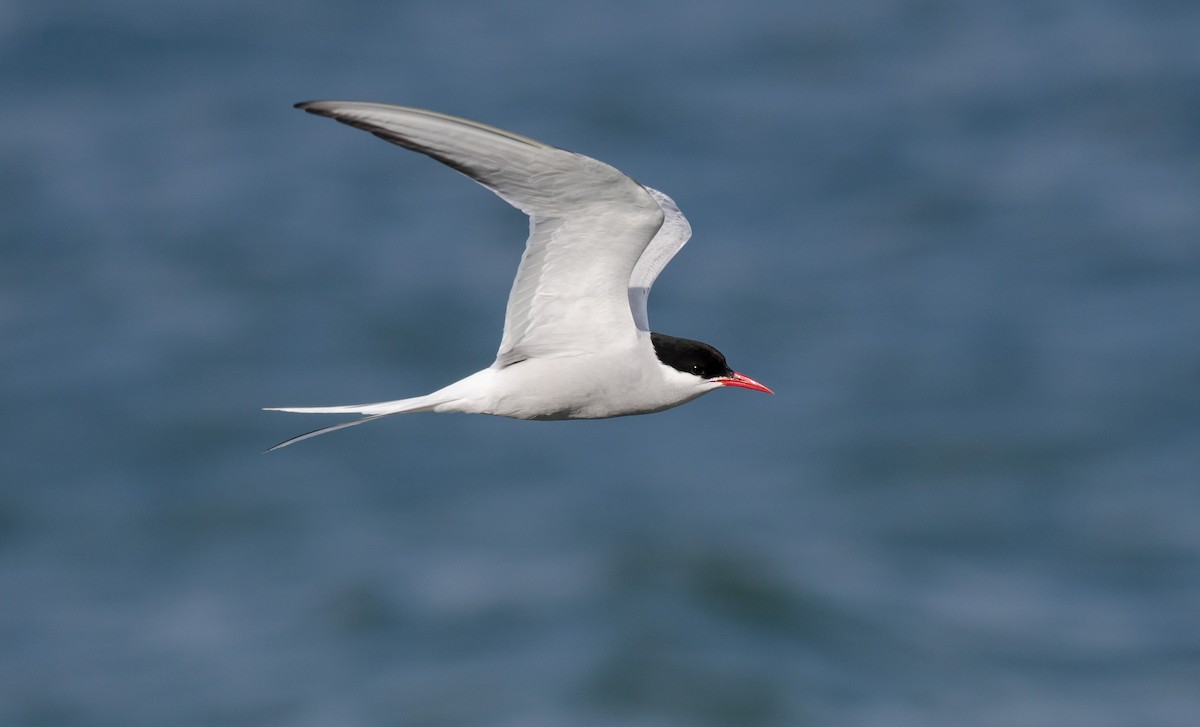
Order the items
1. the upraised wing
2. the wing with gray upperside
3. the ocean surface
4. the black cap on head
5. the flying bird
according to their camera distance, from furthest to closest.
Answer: the ocean surface, the wing with gray upperside, the black cap on head, the flying bird, the upraised wing

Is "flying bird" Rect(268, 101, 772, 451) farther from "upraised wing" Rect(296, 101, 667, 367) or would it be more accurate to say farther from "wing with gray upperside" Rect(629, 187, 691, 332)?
"wing with gray upperside" Rect(629, 187, 691, 332)

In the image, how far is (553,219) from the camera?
7090mm

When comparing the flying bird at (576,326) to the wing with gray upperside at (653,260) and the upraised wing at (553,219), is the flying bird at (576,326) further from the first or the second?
the wing with gray upperside at (653,260)

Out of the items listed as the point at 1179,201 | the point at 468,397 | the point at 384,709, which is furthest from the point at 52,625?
the point at 1179,201

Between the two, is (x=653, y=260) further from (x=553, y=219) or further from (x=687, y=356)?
(x=553, y=219)

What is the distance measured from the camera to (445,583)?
26609 millimetres

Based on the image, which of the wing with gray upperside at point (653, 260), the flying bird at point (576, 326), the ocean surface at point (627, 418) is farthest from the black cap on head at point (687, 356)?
the ocean surface at point (627, 418)

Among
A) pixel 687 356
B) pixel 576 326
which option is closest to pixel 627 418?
pixel 687 356

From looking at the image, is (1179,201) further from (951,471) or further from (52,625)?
(52,625)

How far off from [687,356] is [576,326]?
580 millimetres

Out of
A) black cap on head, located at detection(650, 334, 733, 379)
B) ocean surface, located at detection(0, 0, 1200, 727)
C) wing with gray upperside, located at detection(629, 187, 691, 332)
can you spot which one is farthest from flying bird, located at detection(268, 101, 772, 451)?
ocean surface, located at detection(0, 0, 1200, 727)

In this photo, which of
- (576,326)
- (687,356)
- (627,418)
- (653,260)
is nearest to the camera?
(576,326)

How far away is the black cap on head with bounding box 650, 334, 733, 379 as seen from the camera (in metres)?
7.75

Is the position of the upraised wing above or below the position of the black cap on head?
above
